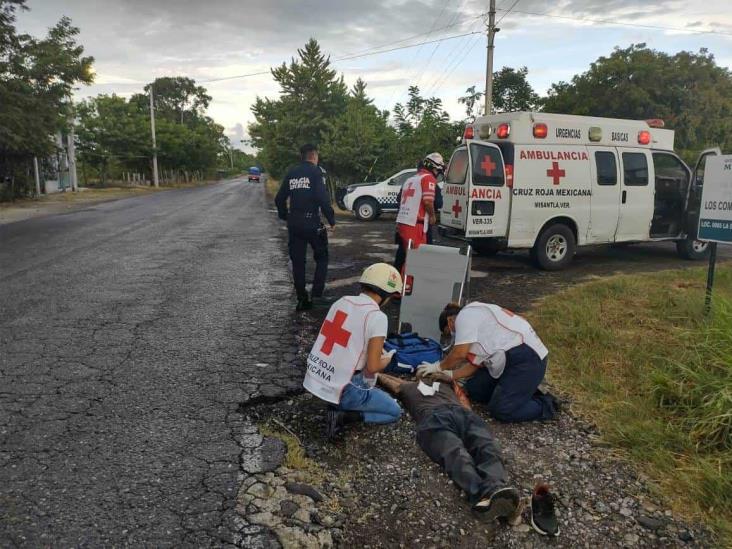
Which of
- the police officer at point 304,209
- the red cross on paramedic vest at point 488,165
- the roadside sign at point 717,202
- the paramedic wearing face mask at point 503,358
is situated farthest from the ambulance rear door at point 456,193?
the paramedic wearing face mask at point 503,358

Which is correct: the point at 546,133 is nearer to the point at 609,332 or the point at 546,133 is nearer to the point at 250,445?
the point at 609,332

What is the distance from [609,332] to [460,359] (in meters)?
2.26

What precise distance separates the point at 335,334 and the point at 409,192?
11.5 feet

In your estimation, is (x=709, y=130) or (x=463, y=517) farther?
(x=709, y=130)

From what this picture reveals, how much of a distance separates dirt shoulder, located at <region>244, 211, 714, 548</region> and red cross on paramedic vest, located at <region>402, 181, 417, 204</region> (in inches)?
130

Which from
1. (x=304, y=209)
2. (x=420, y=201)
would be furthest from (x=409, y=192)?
(x=304, y=209)

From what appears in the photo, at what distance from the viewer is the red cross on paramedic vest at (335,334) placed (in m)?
3.41

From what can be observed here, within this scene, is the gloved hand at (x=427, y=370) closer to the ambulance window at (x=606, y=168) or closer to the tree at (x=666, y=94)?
the ambulance window at (x=606, y=168)

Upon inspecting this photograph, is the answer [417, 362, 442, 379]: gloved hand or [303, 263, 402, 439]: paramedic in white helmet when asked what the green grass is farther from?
[303, 263, 402, 439]: paramedic in white helmet

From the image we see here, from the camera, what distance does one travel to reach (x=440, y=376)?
12.4 feet

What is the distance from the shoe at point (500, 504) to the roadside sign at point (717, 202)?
3.57m

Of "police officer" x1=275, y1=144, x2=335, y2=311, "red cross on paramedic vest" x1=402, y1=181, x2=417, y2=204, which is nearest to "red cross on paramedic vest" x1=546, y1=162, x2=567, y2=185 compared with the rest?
"red cross on paramedic vest" x1=402, y1=181, x2=417, y2=204

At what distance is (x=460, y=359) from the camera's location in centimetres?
368

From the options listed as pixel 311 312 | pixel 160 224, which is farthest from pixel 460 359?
pixel 160 224
